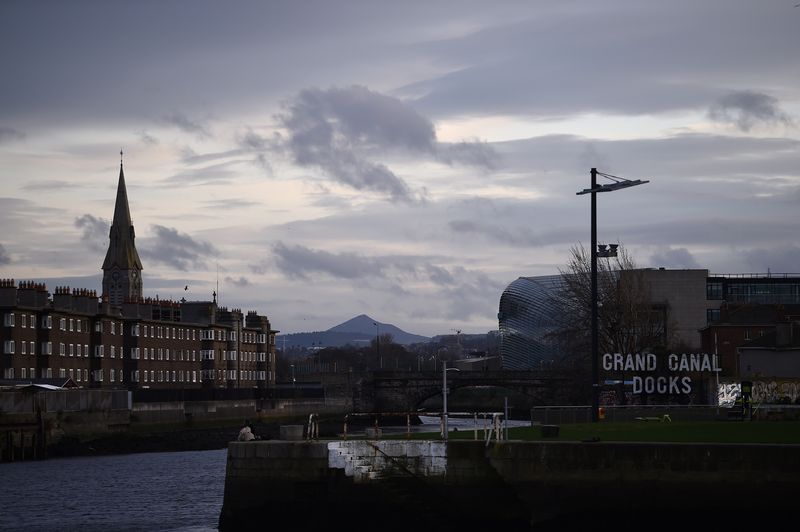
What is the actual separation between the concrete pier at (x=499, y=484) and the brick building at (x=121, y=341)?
3334 inches

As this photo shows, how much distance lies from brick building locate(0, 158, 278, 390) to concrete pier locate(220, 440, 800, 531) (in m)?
84.7

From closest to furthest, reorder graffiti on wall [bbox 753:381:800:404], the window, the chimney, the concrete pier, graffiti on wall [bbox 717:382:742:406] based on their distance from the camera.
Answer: the concrete pier
graffiti on wall [bbox 753:381:800:404]
graffiti on wall [bbox 717:382:742:406]
the chimney
the window

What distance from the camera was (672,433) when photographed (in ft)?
158

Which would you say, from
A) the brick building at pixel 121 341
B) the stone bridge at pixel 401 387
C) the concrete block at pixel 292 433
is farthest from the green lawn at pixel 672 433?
the stone bridge at pixel 401 387

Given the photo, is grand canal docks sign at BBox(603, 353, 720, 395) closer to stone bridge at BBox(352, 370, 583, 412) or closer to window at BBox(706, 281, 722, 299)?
stone bridge at BBox(352, 370, 583, 412)

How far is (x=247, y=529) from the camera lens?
147 feet

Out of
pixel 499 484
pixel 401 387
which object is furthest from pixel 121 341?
pixel 499 484

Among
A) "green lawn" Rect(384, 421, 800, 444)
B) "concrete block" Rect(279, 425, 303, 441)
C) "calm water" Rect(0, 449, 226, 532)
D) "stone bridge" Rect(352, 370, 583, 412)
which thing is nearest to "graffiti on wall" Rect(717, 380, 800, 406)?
"green lawn" Rect(384, 421, 800, 444)

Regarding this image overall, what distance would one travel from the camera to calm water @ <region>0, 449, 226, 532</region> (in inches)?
Result: 2111

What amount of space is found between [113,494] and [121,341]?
3532 inches

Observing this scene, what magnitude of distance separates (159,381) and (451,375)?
52113 mm

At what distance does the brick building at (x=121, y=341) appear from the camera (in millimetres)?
128500

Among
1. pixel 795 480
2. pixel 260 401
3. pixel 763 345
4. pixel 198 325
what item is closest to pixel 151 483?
pixel 795 480

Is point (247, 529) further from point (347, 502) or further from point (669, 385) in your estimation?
point (669, 385)
